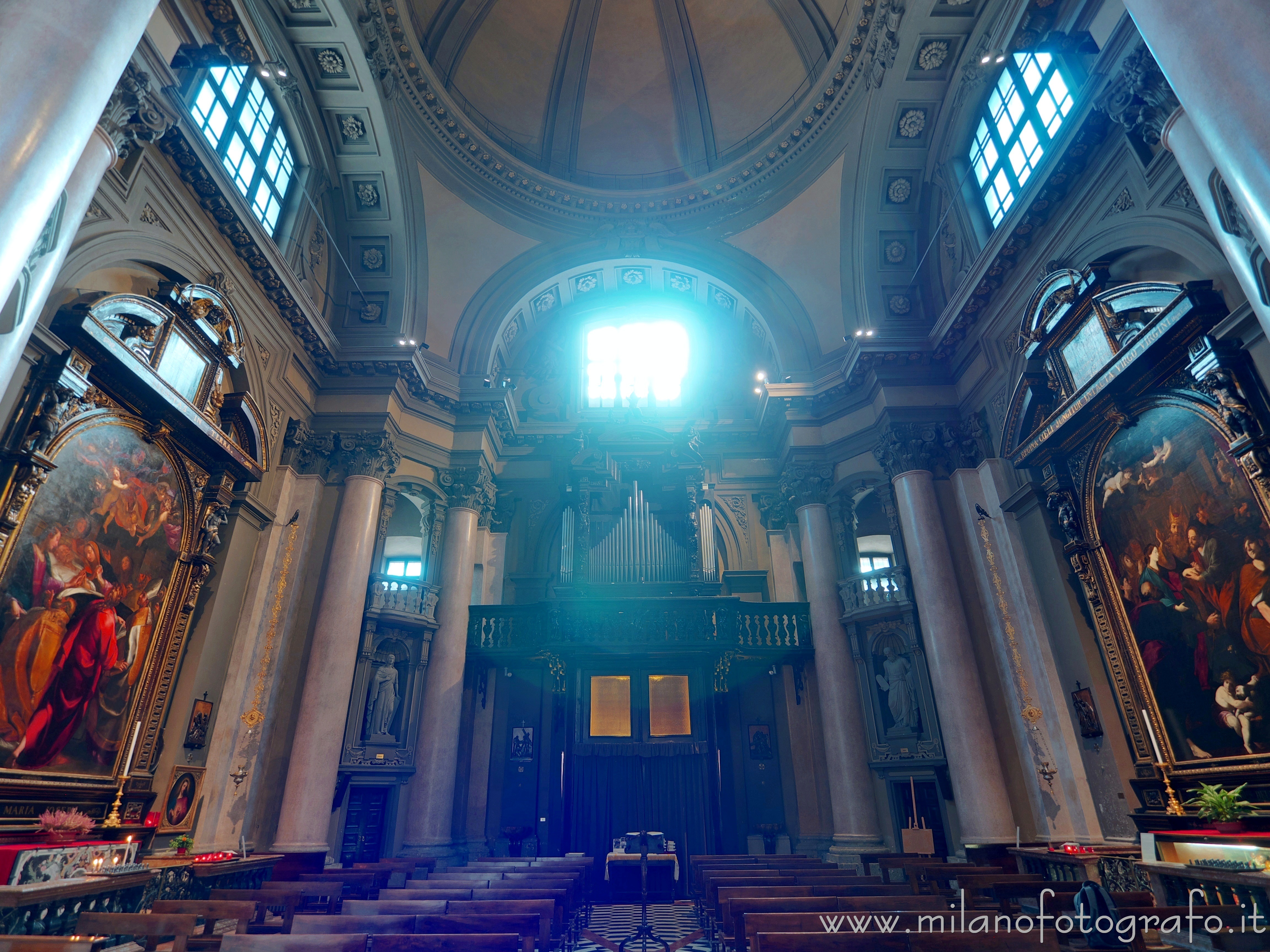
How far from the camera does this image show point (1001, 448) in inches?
467

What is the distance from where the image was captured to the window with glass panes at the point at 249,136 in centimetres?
1062

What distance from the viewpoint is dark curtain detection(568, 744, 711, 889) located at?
44.4 ft

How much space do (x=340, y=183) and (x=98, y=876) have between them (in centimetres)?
1331

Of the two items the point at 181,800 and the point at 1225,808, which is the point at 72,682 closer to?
the point at 181,800

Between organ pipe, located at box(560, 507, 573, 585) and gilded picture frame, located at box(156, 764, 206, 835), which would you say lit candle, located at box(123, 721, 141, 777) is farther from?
organ pipe, located at box(560, 507, 573, 585)

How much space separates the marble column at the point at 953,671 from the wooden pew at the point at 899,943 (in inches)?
323

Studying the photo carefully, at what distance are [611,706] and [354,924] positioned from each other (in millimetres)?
10092

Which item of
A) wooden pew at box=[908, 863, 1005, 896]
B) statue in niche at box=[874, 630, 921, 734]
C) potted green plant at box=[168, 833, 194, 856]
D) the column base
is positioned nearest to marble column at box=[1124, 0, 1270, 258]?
wooden pew at box=[908, 863, 1005, 896]

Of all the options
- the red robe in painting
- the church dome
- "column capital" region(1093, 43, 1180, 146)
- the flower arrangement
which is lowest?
the flower arrangement

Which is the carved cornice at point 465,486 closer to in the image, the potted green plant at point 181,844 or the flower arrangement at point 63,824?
the potted green plant at point 181,844

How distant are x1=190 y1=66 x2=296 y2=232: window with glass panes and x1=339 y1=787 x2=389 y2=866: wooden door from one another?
10363mm

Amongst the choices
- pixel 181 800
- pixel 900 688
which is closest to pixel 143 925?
pixel 181 800

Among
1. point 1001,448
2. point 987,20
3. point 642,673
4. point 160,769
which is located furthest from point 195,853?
point 987,20

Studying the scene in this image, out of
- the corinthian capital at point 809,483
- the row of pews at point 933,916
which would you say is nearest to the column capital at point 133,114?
the row of pews at point 933,916
